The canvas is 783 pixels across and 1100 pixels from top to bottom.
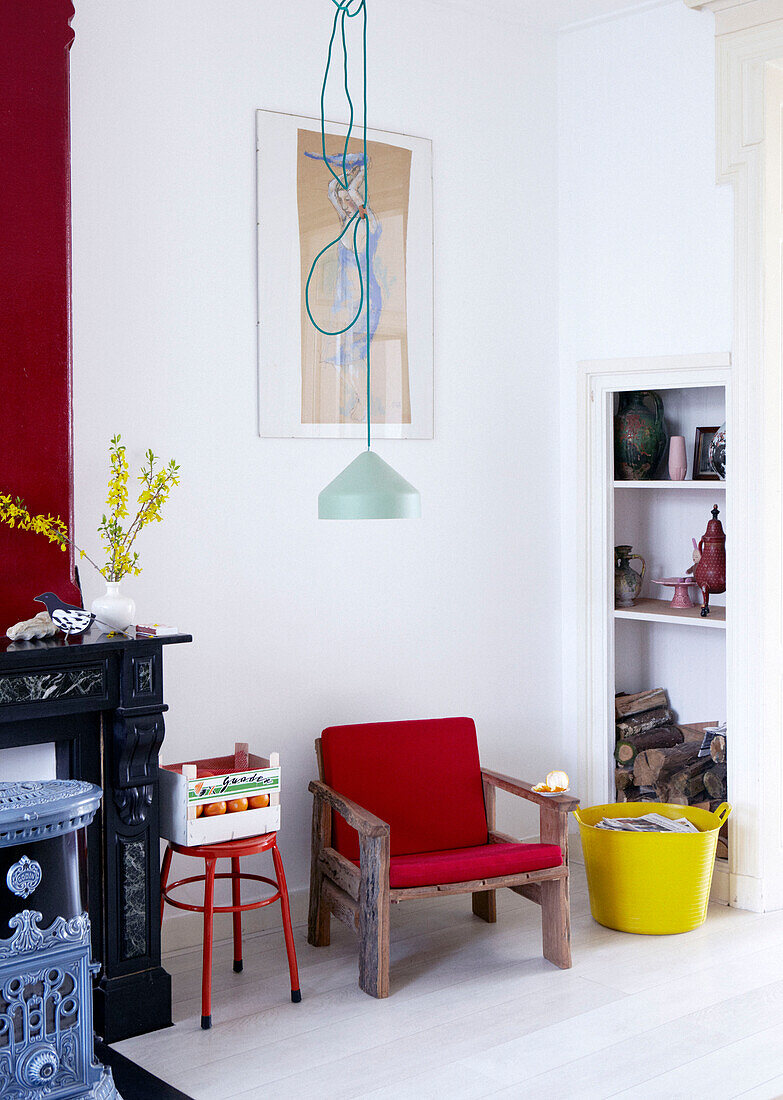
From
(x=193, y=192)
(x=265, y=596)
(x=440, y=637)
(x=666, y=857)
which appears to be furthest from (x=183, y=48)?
(x=666, y=857)

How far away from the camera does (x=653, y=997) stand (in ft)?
11.2

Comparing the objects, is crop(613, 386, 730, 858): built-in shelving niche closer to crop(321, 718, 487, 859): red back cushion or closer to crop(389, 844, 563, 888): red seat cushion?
crop(321, 718, 487, 859): red back cushion

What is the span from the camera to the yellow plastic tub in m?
3.90

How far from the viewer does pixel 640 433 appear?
466 centimetres

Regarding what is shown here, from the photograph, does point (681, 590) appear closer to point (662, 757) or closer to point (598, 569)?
point (598, 569)

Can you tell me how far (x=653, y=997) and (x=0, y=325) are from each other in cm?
265

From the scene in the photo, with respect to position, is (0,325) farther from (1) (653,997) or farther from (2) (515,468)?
(1) (653,997)

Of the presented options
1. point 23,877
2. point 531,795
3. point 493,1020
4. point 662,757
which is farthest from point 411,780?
point 23,877

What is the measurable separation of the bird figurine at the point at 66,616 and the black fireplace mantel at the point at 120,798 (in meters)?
0.03

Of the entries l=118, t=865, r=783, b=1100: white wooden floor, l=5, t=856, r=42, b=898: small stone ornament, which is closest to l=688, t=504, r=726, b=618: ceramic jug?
l=118, t=865, r=783, b=1100: white wooden floor

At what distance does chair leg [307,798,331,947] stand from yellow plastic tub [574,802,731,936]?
3.07 feet

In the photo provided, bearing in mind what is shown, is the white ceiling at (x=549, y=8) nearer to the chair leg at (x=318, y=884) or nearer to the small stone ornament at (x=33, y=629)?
the small stone ornament at (x=33, y=629)

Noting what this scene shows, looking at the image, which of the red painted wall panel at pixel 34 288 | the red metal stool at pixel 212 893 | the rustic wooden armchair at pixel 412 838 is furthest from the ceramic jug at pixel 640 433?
the red painted wall panel at pixel 34 288

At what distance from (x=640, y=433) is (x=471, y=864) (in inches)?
77.4
